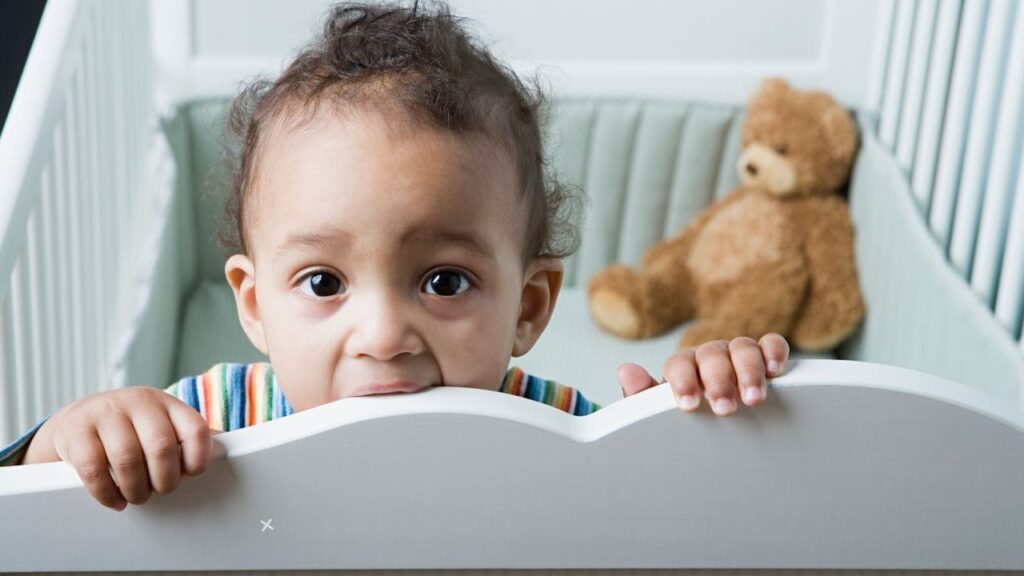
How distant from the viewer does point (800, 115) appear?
6.35 feet

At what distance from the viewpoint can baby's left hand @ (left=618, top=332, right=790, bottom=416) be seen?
63 cm

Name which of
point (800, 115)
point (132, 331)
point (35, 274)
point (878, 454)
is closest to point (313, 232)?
point (878, 454)

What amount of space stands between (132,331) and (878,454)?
3.49ft

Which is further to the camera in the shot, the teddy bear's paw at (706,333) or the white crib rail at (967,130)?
the teddy bear's paw at (706,333)

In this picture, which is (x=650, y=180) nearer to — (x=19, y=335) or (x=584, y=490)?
(x=19, y=335)

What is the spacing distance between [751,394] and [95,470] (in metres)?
0.33

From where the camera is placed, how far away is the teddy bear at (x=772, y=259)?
73.1 inches

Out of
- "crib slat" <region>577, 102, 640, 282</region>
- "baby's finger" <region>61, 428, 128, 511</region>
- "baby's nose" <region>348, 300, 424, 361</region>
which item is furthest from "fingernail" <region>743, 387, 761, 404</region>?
"crib slat" <region>577, 102, 640, 282</region>

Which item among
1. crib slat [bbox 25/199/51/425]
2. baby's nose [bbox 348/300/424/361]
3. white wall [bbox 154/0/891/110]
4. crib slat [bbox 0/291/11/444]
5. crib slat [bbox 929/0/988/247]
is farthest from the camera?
white wall [bbox 154/0/891/110]

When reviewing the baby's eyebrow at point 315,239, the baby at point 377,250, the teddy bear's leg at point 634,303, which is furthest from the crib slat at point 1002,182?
the baby's eyebrow at point 315,239

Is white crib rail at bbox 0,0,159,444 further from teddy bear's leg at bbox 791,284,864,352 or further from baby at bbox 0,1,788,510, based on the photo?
teddy bear's leg at bbox 791,284,864,352

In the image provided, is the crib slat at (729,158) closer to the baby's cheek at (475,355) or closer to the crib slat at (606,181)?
the crib slat at (606,181)

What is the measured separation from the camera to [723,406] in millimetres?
627

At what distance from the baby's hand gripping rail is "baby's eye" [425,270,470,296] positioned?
0.47 feet
